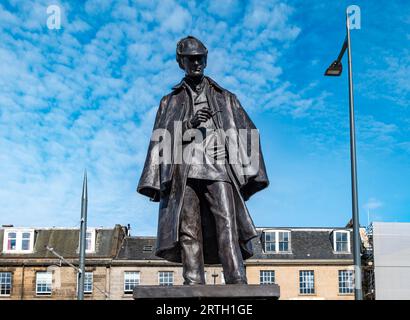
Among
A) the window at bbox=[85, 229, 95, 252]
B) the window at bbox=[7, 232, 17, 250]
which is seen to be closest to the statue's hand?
the window at bbox=[85, 229, 95, 252]

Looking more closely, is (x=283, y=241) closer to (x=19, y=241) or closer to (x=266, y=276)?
(x=266, y=276)

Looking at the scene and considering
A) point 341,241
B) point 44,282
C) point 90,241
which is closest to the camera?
point 44,282

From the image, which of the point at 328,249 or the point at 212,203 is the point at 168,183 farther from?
the point at 328,249

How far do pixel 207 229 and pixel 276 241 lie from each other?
40.1 m

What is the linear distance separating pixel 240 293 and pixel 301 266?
39576mm

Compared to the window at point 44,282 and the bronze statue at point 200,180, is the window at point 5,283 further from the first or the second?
Result: the bronze statue at point 200,180

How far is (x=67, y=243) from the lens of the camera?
45250mm

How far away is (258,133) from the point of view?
693 centimetres

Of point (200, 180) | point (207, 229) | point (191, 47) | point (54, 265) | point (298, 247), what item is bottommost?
point (207, 229)

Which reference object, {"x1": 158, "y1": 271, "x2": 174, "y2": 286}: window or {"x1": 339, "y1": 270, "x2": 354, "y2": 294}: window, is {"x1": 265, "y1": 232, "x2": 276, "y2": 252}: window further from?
{"x1": 158, "y1": 271, "x2": 174, "y2": 286}: window

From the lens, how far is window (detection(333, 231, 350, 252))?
45531 mm

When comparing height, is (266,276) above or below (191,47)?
below

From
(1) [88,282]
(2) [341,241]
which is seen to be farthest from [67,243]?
(2) [341,241]

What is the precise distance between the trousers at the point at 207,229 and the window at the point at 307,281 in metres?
38.5
